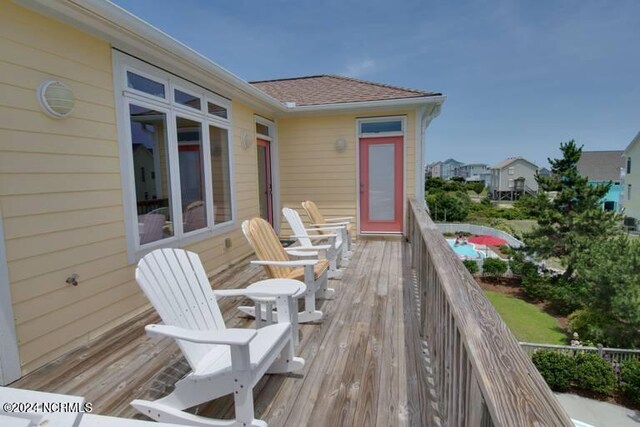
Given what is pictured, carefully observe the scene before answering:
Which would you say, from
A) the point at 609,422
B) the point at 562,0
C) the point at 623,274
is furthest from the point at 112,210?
the point at 562,0

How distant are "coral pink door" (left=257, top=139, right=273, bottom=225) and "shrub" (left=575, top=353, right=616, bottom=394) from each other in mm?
7973

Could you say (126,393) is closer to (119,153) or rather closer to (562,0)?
(119,153)

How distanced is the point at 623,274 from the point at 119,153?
527 inches

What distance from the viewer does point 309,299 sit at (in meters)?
2.98

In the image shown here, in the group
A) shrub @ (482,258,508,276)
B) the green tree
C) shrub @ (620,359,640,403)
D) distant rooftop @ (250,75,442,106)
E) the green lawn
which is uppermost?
distant rooftop @ (250,75,442,106)

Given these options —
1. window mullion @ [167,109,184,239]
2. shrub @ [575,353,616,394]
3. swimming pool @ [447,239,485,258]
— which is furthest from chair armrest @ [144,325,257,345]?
swimming pool @ [447,239,485,258]

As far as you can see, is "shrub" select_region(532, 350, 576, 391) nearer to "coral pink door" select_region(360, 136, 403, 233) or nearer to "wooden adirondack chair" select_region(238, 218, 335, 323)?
"coral pink door" select_region(360, 136, 403, 233)

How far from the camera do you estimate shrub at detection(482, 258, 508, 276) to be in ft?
51.9

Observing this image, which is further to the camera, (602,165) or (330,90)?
(602,165)

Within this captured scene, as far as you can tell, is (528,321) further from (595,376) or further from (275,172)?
(275,172)

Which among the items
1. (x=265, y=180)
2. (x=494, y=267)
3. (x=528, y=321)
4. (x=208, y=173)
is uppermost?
(x=208, y=173)

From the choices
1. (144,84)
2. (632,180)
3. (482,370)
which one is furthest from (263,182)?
(632,180)

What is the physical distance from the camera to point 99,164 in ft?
9.43

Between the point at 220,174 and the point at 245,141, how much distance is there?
3.05ft
